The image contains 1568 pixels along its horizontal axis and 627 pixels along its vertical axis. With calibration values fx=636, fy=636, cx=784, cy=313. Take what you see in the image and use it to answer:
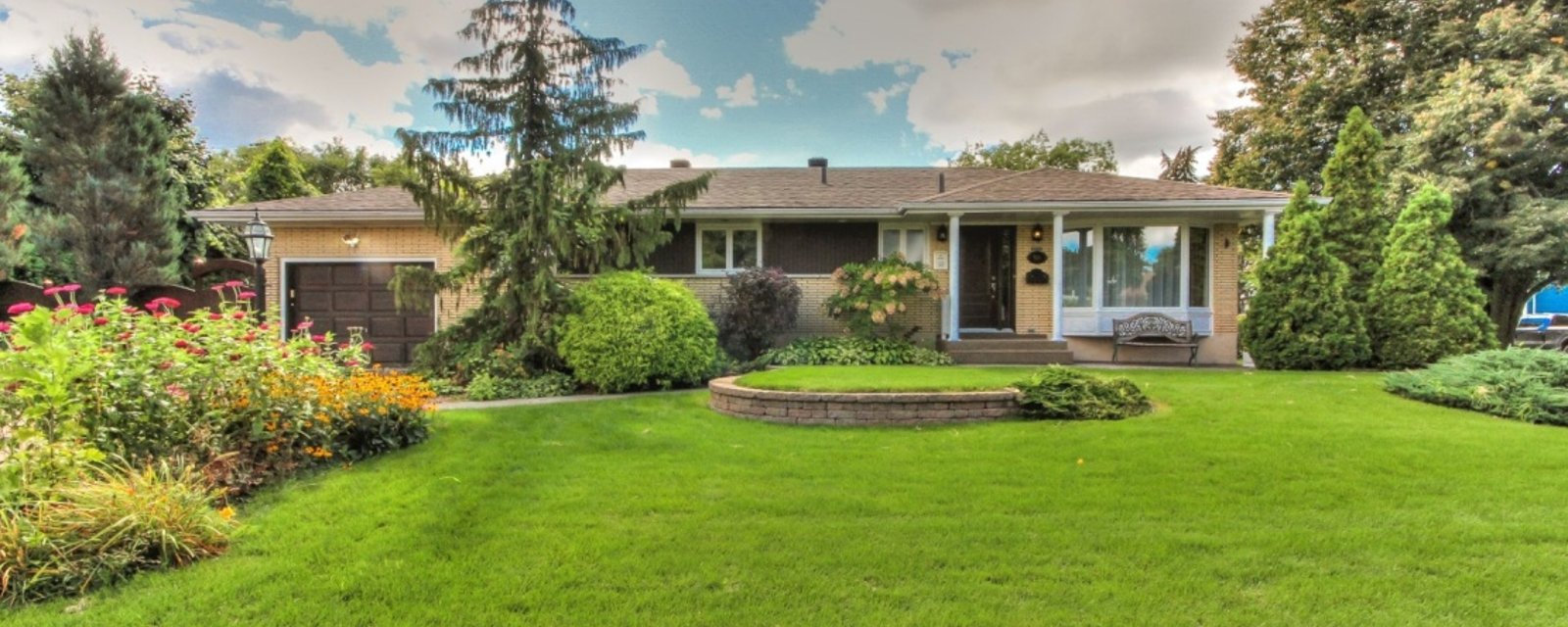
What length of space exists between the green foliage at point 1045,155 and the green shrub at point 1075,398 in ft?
84.4

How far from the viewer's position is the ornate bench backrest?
428 inches

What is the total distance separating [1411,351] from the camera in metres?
9.45

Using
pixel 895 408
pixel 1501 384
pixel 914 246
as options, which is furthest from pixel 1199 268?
pixel 895 408

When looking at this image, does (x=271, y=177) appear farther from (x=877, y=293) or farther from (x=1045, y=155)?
(x=1045, y=155)

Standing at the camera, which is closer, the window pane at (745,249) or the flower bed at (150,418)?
the flower bed at (150,418)

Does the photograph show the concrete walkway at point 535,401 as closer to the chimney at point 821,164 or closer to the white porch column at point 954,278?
the white porch column at point 954,278

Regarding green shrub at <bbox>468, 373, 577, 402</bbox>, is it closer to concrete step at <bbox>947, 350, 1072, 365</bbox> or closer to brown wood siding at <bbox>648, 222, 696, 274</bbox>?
brown wood siding at <bbox>648, 222, 696, 274</bbox>

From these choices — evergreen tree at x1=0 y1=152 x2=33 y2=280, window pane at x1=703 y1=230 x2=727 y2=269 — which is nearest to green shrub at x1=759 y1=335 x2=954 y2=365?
window pane at x1=703 y1=230 x2=727 y2=269

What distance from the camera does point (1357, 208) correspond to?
10.2 meters

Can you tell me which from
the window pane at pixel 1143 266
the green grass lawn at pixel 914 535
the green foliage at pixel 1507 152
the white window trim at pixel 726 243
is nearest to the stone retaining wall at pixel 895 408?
the green grass lawn at pixel 914 535

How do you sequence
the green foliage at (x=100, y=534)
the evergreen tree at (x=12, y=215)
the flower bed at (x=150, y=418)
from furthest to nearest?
the evergreen tree at (x=12, y=215), the flower bed at (x=150, y=418), the green foliage at (x=100, y=534)

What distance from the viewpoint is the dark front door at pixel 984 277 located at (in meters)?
12.4

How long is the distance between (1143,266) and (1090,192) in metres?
1.81

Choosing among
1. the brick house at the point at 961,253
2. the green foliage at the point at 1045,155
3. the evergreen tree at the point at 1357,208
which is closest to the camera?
the evergreen tree at the point at 1357,208
